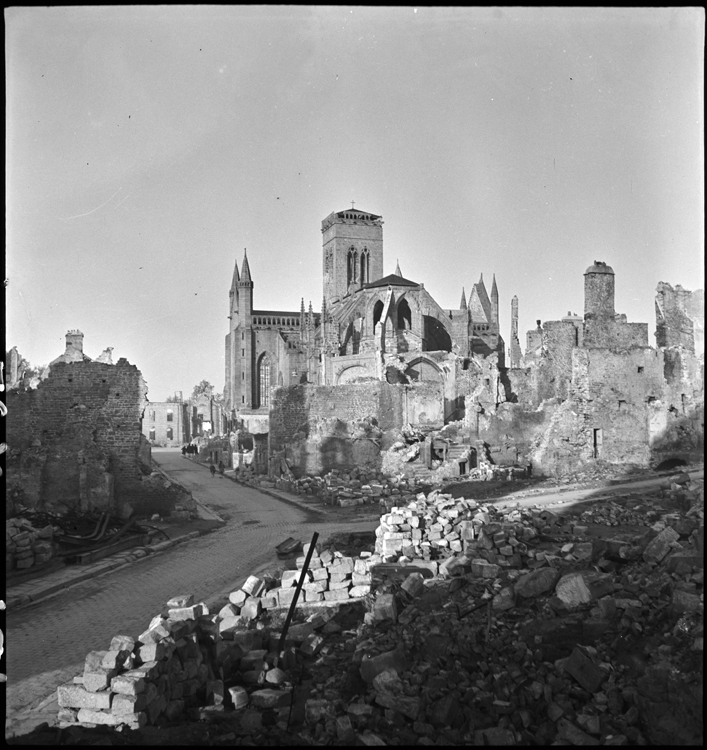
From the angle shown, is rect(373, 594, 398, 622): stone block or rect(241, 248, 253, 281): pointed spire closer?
rect(373, 594, 398, 622): stone block

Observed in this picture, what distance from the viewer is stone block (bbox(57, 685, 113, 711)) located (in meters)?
6.75

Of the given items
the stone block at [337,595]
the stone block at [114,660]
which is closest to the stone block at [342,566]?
the stone block at [337,595]

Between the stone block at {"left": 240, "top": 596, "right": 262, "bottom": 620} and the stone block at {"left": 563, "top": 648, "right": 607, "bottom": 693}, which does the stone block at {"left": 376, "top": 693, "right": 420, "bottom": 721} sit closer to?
the stone block at {"left": 563, "top": 648, "right": 607, "bottom": 693}

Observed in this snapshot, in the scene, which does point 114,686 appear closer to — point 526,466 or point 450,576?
point 450,576

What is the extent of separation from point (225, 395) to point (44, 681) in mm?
66159

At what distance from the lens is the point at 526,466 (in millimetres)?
26094

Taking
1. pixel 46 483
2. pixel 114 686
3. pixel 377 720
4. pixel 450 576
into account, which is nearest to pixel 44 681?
pixel 114 686

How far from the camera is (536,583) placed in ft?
30.5

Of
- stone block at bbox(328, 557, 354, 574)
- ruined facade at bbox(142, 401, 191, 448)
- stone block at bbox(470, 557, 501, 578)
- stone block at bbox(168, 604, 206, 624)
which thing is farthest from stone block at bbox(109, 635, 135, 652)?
ruined facade at bbox(142, 401, 191, 448)

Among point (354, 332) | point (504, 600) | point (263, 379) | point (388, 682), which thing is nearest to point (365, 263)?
point (263, 379)

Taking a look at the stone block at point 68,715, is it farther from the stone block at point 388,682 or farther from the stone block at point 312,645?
the stone block at point 388,682

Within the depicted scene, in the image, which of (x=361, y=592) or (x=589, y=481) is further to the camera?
(x=589, y=481)

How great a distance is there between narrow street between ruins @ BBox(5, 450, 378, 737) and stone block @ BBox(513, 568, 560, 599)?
17.4 ft

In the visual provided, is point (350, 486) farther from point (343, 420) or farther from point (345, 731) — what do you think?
point (345, 731)
